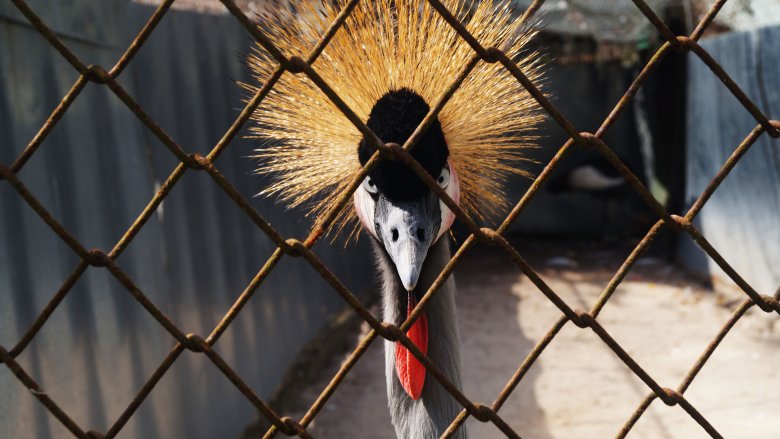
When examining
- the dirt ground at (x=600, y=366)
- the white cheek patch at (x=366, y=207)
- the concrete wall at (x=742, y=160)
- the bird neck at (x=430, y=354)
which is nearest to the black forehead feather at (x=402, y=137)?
the white cheek patch at (x=366, y=207)

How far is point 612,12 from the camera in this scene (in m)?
6.20

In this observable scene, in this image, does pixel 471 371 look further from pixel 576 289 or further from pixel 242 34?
pixel 242 34

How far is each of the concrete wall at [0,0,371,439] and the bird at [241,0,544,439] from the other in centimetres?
36

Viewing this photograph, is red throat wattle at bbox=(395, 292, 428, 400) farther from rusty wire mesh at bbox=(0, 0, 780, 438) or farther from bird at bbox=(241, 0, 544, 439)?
rusty wire mesh at bbox=(0, 0, 780, 438)

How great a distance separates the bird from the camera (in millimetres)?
1387

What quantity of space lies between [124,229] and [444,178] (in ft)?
4.06

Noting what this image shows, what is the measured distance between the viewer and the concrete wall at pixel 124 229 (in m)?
1.80

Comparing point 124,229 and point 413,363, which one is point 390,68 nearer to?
point 413,363

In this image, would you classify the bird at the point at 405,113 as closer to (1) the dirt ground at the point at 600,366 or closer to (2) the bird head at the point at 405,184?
(2) the bird head at the point at 405,184

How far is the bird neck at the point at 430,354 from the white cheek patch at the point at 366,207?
0.31 feet

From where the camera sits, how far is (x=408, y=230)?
4.37 ft

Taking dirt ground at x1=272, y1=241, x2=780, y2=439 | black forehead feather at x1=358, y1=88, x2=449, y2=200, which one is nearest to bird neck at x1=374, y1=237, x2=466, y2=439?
black forehead feather at x1=358, y1=88, x2=449, y2=200

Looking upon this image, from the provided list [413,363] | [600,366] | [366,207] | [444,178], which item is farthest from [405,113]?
[600,366]

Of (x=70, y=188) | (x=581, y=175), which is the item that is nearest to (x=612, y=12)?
(x=581, y=175)
